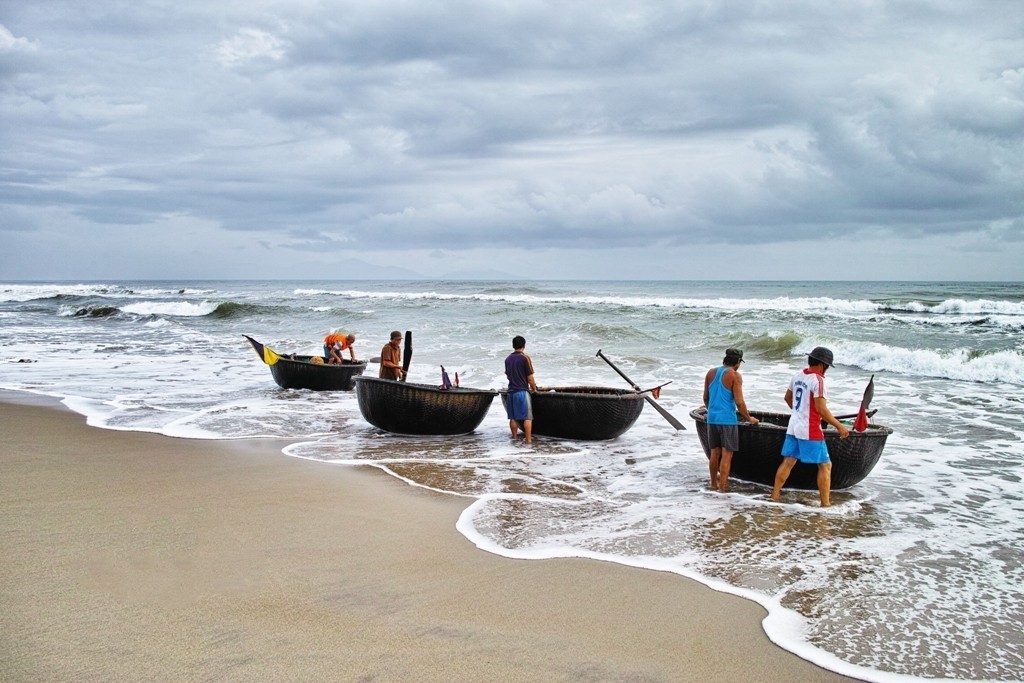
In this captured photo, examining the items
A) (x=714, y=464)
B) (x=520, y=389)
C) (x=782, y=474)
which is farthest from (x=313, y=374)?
(x=782, y=474)

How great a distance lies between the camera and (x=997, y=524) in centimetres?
646

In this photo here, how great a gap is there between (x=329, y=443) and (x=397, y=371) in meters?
1.60

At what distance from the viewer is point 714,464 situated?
7.55m

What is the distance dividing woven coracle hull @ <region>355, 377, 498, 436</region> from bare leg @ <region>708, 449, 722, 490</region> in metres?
3.34

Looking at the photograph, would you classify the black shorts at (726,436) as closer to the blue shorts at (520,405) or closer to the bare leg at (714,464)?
the bare leg at (714,464)

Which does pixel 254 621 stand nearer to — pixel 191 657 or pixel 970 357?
pixel 191 657

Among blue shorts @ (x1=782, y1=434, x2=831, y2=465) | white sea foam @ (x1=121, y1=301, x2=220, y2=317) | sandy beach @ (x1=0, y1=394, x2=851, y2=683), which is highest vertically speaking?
blue shorts @ (x1=782, y1=434, x2=831, y2=465)

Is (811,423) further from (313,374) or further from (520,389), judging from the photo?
(313,374)

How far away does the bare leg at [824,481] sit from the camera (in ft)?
22.6

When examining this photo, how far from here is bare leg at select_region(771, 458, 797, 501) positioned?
23.0 feet

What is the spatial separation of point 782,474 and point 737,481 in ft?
2.43

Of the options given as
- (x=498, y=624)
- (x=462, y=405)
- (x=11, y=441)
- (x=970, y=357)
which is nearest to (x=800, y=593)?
(x=498, y=624)

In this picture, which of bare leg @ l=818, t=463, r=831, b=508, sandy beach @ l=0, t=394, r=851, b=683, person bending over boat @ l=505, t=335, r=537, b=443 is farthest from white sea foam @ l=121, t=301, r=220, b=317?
bare leg @ l=818, t=463, r=831, b=508

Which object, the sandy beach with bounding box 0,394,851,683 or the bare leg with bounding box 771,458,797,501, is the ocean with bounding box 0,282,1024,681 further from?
the sandy beach with bounding box 0,394,851,683
